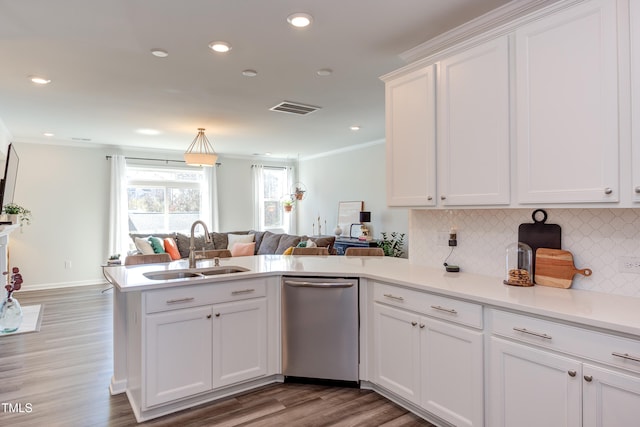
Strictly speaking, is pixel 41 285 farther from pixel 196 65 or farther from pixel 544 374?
pixel 544 374

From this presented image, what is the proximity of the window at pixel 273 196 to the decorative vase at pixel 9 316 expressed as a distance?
194 inches

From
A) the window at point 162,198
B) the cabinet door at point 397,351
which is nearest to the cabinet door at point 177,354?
the cabinet door at point 397,351

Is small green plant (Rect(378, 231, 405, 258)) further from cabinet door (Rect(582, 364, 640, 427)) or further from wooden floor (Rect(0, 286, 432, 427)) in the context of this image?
cabinet door (Rect(582, 364, 640, 427))

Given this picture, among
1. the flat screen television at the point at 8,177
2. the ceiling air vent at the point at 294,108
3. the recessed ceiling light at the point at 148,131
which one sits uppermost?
the recessed ceiling light at the point at 148,131

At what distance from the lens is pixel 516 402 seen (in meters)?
1.80

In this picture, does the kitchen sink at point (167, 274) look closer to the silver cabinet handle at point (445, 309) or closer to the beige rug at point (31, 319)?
the silver cabinet handle at point (445, 309)

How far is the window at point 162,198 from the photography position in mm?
7279

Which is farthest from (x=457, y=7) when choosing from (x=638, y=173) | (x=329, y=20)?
(x=638, y=173)

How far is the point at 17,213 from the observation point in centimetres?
523

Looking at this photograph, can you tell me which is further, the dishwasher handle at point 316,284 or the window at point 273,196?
the window at point 273,196

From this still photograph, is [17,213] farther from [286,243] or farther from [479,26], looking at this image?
[479,26]

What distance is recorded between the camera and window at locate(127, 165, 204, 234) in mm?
7279

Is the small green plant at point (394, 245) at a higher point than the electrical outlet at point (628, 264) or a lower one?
lower

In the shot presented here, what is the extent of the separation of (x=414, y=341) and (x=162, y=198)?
651 cm
